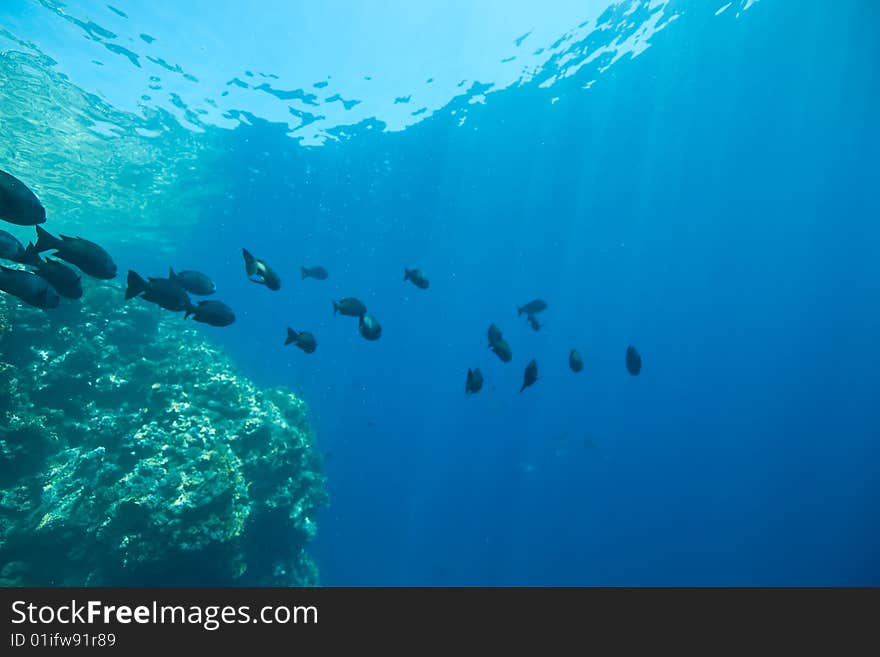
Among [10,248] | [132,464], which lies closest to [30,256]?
[10,248]

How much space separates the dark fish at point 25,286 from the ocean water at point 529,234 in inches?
355

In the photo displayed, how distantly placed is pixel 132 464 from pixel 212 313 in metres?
8.09

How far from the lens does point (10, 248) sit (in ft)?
13.5

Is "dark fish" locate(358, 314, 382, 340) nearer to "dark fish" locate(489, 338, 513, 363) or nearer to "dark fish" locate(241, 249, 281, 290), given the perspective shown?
"dark fish" locate(241, 249, 281, 290)

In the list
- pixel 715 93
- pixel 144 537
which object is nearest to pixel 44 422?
pixel 144 537

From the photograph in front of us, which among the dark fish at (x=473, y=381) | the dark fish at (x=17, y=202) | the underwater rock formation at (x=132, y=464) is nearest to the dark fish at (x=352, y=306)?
the dark fish at (x=473, y=381)

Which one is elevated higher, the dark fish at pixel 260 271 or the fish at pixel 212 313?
the dark fish at pixel 260 271

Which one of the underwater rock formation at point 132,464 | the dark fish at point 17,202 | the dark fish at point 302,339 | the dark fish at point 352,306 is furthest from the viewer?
the underwater rock formation at point 132,464

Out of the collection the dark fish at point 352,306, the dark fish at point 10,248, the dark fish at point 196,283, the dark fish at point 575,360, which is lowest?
the dark fish at point 10,248

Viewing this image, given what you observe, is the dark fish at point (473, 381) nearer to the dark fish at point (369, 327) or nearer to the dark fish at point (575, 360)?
the dark fish at point (369, 327)

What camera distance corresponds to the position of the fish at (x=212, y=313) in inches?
205

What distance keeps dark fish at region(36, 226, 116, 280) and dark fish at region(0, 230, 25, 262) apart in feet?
1.11

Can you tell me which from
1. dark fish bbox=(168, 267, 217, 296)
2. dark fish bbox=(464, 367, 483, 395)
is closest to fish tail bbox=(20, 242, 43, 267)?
dark fish bbox=(168, 267, 217, 296)

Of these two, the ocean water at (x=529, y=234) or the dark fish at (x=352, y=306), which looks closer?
the dark fish at (x=352, y=306)
